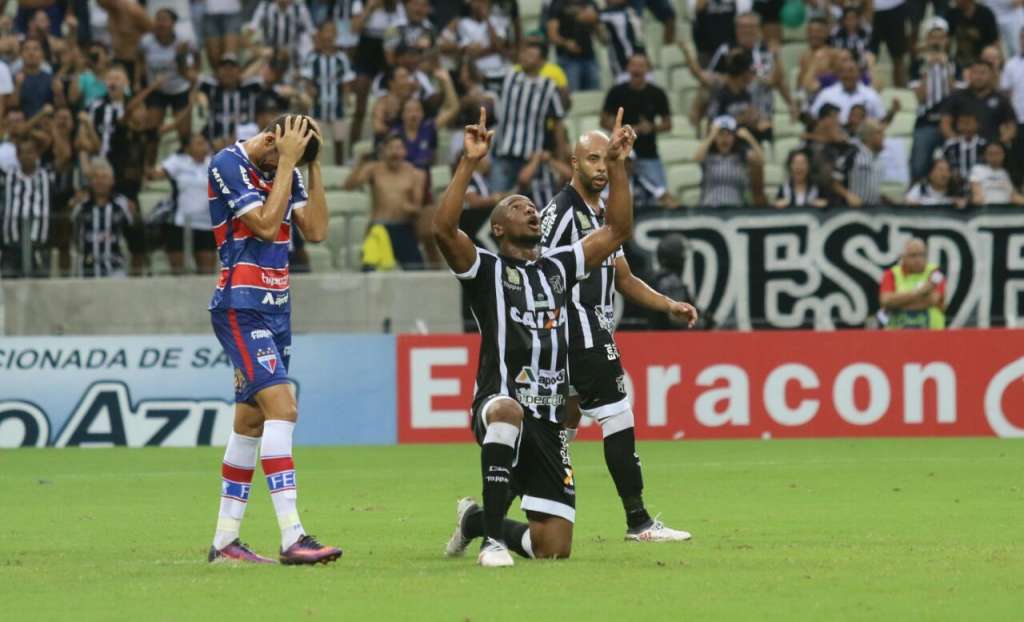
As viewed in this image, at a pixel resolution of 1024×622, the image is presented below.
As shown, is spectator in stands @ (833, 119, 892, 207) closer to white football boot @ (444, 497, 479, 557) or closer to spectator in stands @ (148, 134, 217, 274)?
spectator in stands @ (148, 134, 217, 274)

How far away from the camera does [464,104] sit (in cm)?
2214

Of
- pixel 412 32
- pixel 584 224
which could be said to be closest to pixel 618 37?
pixel 412 32

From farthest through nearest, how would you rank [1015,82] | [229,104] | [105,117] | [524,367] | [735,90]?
[1015,82]
[735,90]
[229,104]
[105,117]
[524,367]

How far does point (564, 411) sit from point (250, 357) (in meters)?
1.62

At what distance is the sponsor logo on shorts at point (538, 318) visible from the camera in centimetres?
932

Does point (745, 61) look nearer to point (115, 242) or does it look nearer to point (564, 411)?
point (115, 242)

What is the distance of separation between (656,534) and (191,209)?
11.3 m

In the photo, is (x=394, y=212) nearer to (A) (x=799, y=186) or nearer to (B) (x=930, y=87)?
(A) (x=799, y=186)

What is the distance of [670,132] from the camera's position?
23031mm

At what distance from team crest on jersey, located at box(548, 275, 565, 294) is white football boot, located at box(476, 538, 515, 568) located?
131 cm

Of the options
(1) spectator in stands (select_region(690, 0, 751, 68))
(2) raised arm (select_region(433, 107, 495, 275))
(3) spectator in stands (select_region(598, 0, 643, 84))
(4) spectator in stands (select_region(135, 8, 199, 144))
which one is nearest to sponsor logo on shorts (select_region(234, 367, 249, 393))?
(2) raised arm (select_region(433, 107, 495, 275))

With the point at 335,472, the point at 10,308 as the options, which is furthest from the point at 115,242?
the point at 335,472

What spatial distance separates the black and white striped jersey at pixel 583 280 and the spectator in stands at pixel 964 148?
36.6 ft

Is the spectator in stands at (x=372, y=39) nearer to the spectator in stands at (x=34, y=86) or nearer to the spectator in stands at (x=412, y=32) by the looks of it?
the spectator in stands at (x=412, y=32)
